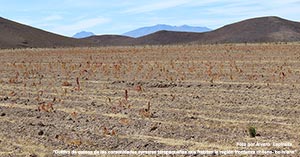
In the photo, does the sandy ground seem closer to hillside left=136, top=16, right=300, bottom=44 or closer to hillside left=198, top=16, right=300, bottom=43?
hillside left=198, top=16, right=300, bottom=43

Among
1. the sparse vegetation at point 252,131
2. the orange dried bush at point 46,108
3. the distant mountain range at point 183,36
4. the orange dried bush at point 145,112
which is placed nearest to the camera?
the sparse vegetation at point 252,131

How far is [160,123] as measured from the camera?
412 inches

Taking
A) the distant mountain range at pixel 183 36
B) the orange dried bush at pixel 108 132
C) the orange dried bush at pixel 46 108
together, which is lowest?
the orange dried bush at pixel 108 132

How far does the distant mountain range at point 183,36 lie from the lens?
10188 cm

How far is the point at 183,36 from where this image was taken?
456 ft

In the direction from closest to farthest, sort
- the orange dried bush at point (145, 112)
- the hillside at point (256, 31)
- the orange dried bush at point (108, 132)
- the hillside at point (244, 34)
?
the orange dried bush at point (108, 132)
the orange dried bush at point (145, 112)
the hillside at point (256, 31)
the hillside at point (244, 34)

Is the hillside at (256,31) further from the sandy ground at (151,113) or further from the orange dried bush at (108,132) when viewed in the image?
the orange dried bush at (108,132)

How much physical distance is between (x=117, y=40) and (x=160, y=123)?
138m

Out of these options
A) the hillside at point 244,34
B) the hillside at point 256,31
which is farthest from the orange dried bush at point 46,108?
the hillside at point 244,34

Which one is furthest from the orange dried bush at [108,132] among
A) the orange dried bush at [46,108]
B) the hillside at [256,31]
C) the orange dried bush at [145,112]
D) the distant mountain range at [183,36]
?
the hillside at [256,31]

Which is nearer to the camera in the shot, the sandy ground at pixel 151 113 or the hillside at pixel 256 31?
the sandy ground at pixel 151 113

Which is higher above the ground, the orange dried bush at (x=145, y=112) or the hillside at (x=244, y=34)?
the hillside at (x=244, y=34)

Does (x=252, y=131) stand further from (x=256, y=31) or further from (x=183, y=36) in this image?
(x=183, y=36)

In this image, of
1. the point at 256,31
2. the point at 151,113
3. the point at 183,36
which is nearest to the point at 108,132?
the point at 151,113
